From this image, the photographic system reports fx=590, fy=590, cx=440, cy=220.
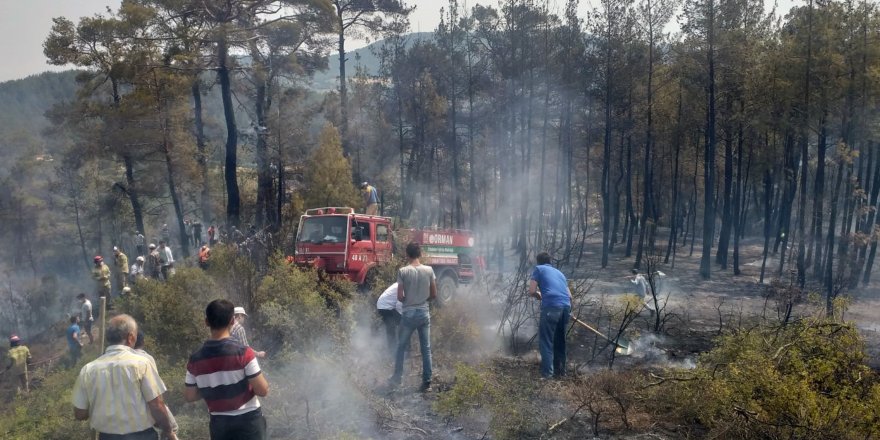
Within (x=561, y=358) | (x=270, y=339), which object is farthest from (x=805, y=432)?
(x=270, y=339)

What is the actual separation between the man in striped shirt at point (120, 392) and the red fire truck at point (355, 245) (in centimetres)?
773

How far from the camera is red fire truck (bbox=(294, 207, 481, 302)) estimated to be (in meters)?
12.6

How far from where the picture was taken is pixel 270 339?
8695mm

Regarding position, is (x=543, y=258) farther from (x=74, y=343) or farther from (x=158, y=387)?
(x=74, y=343)

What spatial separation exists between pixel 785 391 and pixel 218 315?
495cm

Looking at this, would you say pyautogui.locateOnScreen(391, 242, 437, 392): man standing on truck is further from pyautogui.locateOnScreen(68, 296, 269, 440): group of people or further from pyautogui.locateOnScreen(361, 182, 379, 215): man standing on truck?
pyautogui.locateOnScreen(361, 182, 379, 215): man standing on truck

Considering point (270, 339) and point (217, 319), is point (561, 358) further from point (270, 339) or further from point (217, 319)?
point (217, 319)

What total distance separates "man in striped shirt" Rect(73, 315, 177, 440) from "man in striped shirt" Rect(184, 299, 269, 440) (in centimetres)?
28

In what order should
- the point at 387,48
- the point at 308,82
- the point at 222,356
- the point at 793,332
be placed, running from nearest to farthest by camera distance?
the point at 222,356
the point at 793,332
the point at 308,82
the point at 387,48

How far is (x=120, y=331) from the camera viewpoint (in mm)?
3973

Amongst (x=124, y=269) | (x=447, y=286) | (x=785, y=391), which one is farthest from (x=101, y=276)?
(x=785, y=391)

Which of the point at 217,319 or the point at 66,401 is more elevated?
the point at 217,319

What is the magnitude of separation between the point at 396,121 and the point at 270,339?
27.0m

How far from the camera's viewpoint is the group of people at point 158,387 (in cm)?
389
